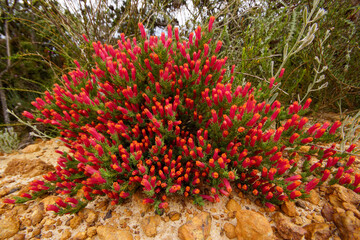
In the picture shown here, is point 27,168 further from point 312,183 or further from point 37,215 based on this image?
point 312,183

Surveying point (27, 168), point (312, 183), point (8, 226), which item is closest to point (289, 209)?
point (312, 183)

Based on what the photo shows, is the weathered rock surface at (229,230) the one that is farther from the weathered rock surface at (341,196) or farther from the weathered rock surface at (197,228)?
the weathered rock surface at (341,196)

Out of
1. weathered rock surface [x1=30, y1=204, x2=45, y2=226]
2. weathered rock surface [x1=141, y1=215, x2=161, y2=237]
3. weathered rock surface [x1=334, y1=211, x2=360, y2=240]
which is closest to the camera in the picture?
weathered rock surface [x1=334, y1=211, x2=360, y2=240]

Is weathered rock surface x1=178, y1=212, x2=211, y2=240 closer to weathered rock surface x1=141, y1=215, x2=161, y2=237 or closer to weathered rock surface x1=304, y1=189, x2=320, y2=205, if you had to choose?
weathered rock surface x1=141, y1=215, x2=161, y2=237

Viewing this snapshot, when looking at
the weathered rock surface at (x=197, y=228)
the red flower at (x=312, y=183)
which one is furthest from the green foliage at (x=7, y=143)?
the red flower at (x=312, y=183)

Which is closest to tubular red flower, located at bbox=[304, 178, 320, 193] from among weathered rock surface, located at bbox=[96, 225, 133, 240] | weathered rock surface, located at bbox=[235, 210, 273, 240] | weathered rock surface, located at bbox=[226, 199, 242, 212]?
weathered rock surface, located at bbox=[235, 210, 273, 240]
